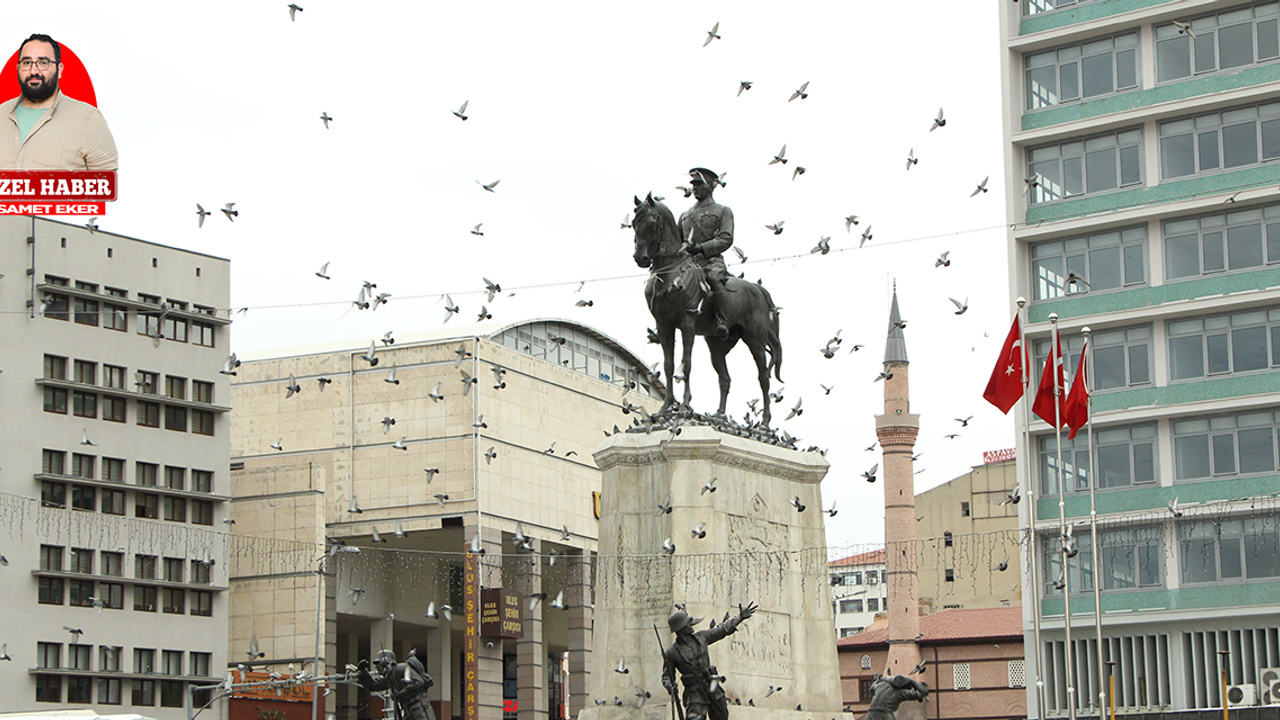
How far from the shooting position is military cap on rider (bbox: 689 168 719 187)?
28.1 metres

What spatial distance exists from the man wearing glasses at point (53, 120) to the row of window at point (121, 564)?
1385cm

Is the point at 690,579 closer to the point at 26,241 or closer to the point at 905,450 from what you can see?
the point at 26,241

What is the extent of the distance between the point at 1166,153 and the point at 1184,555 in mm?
11862

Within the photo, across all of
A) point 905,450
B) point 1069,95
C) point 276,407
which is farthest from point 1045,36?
point 905,450

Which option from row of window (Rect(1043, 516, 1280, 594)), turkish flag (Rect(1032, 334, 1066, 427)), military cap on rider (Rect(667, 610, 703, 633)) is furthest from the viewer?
row of window (Rect(1043, 516, 1280, 594))

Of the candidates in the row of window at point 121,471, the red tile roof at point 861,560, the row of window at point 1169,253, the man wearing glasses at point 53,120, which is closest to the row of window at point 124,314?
the man wearing glasses at point 53,120

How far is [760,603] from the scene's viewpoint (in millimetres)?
26516

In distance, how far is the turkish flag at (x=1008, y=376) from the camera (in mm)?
44219

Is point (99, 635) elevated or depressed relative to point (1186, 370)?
depressed

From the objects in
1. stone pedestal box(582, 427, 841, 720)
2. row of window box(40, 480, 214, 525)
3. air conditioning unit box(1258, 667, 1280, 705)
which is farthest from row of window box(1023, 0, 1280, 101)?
row of window box(40, 480, 214, 525)

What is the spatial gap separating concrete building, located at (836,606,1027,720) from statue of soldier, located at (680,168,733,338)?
6402cm

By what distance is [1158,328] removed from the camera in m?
54.5

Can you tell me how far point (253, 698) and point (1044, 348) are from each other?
34.1 meters

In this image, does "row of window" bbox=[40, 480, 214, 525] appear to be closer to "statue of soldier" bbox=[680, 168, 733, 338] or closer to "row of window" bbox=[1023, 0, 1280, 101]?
"row of window" bbox=[1023, 0, 1280, 101]
